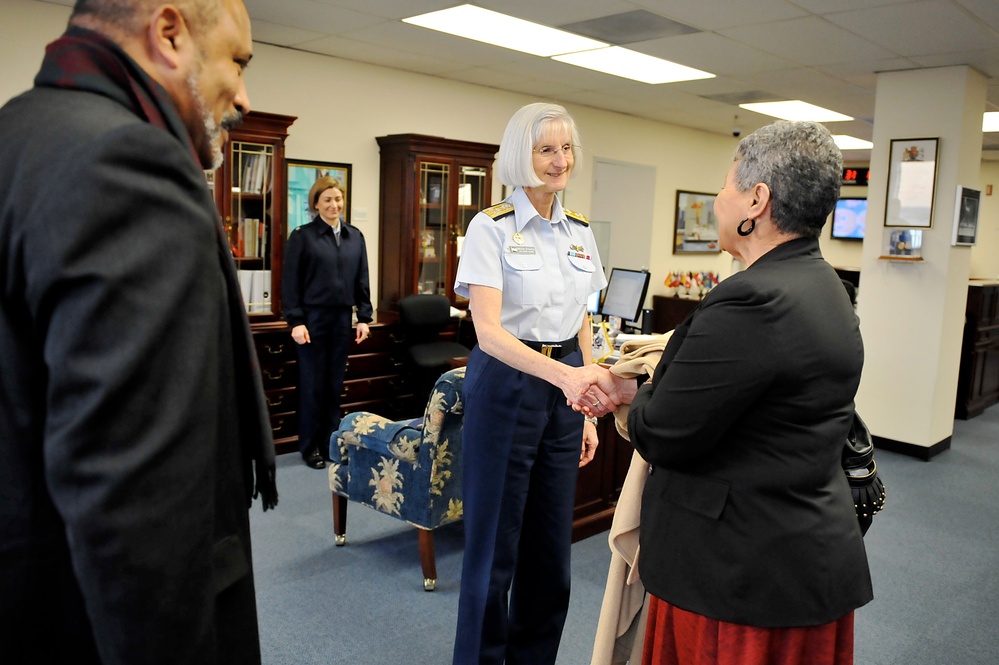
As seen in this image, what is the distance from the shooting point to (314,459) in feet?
16.2

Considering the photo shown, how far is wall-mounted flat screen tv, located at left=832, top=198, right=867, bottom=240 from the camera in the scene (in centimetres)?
1183

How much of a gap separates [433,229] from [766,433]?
16.2ft

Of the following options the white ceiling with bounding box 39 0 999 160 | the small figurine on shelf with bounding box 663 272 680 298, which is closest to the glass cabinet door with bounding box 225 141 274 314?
the white ceiling with bounding box 39 0 999 160

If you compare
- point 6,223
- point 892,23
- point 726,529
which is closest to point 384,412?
point 892,23

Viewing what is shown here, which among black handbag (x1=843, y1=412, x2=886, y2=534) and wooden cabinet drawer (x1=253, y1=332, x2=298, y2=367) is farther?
wooden cabinet drawer (x1=253, y1=332, x2=298, y2=367)

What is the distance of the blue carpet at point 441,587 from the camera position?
2.87 m

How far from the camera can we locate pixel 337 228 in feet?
16.4

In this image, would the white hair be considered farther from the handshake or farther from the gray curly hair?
the gray curly hair

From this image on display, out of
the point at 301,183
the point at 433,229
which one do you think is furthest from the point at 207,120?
the point at 433,229

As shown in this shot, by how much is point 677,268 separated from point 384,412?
4.81 metres

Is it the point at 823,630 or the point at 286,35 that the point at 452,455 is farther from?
the point at 286,35

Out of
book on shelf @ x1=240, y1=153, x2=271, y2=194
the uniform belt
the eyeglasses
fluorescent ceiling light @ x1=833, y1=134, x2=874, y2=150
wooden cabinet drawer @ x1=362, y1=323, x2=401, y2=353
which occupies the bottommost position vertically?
wooden cabinet drawer @ x1=362, y1=323, x2=401, y2=353

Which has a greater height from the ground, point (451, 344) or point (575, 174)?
point (575, 174)

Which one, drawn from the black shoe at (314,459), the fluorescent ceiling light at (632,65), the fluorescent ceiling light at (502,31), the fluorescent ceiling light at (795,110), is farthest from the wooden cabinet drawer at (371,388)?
the fluorescent ceiling light at (795,110)
